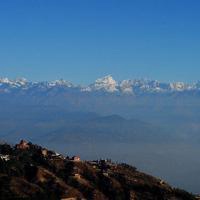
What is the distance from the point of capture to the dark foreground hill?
108062 mm

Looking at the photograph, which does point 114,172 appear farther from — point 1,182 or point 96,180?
point 1,182

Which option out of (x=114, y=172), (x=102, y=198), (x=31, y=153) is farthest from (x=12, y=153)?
(x=102, y=198)

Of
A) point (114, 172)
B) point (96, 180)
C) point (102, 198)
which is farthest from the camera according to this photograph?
point (114, 172)

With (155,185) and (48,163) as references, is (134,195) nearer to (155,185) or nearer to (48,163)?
(155,185)

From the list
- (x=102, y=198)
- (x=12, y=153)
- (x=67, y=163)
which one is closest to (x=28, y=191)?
(x=102, y=198)

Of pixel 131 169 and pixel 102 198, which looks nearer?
pixel 102 198

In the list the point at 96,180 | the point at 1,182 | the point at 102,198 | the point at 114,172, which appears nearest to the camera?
the point at 1,182

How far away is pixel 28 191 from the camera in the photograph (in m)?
107

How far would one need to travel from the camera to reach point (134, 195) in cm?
11544

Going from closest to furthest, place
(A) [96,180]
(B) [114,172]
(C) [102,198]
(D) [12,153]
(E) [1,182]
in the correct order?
(E) [1,182], (C) [102,198], (A) [96,180], (B) [114,172], (D) [12,153]

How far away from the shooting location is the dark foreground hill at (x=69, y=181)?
10806cm

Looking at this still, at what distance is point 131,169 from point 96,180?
21275 millimetres

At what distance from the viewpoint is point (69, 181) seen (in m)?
118

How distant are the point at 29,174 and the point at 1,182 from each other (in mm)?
12169
